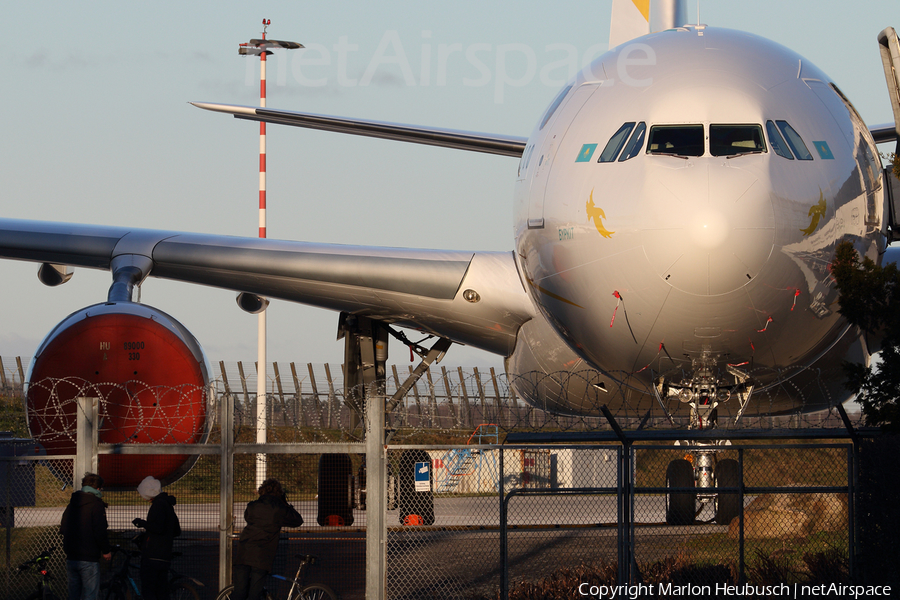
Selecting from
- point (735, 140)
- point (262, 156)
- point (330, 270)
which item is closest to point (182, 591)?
point (330, 270)

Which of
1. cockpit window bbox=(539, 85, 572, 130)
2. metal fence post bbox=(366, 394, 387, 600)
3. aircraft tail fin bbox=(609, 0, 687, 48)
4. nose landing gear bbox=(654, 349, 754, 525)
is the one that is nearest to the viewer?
metal fence post bbox=(366, 394, 387, 600)

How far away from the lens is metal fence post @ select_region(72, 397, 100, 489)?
812cm

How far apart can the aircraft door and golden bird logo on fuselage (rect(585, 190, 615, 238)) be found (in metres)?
0.70

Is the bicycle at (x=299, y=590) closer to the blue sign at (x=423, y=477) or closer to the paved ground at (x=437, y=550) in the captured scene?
the paved ground at (x=437, y=550)

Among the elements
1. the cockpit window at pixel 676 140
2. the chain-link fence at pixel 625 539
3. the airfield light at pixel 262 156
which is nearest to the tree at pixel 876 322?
the chain-link fence at pixel 625 539

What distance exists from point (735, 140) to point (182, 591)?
5.53 meters

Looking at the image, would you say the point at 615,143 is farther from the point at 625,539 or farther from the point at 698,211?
the point at 625,539

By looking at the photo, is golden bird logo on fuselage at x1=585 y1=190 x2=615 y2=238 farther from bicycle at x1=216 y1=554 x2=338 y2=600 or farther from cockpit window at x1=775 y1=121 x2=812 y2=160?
bicycle at x1=216 y1=554 x2=338 y2=600

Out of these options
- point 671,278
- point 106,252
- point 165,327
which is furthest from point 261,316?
point 671,278

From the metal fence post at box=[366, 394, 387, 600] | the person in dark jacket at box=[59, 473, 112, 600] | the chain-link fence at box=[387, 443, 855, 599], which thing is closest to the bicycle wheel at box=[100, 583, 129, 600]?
the person in dark jacket at box=[59, 473, 112, 600]

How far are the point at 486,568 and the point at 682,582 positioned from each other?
2442 millimetres

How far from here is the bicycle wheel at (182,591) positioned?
8297 mm

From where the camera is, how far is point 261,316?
91.7 ft

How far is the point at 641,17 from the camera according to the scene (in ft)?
49.9
